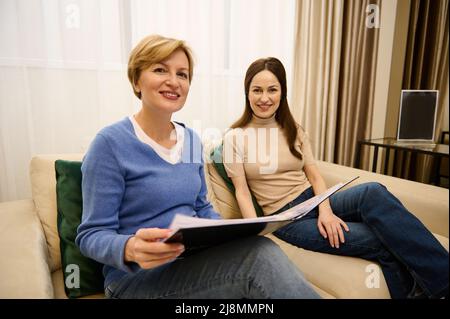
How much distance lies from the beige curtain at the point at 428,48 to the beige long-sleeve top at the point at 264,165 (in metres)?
1.53

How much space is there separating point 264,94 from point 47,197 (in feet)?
2.91

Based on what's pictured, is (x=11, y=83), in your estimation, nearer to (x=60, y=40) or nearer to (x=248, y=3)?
(x=60, y=40)

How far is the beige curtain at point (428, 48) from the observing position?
2.17 m

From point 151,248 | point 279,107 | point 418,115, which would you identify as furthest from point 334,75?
point 151,248

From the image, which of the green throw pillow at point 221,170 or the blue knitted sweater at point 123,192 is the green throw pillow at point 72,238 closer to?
the blue knitted sweater at point 123,192

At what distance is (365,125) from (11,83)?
80.7 inches

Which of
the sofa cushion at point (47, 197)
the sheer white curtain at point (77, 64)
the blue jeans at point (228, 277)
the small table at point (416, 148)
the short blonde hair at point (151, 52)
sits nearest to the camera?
A: the blue jeans at point (228, 277)

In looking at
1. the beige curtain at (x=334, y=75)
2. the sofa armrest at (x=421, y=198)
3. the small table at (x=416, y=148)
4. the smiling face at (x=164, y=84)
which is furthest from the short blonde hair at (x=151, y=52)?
→ the small table at (x=416, y=148)

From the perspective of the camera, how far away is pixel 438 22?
2191mm

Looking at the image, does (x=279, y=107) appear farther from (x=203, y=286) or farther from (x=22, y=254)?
(x=22, y=254)
